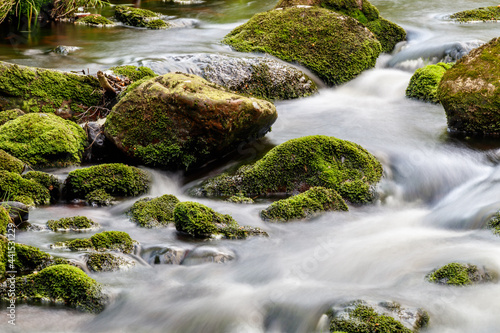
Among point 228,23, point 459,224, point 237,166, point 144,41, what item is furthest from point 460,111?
point 228,23

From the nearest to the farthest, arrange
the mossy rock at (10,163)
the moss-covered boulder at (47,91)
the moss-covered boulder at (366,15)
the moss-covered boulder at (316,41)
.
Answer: the mossy rock at (10,163), the moss-covered boulder at (47,91), the moss-covered boulder at (316,41), the moss-covered boulder at (366,15)

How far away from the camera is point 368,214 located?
6.09 metres

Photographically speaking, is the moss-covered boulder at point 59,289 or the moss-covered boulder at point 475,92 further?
the moss-covered boulder at point 475,92

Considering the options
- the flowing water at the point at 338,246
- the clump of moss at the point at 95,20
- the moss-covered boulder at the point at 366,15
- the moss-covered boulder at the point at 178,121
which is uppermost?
the moss-covered boulder at the point at 366,15

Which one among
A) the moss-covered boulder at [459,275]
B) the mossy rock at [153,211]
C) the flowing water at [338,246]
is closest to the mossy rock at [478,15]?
the flowing water at [338,246]

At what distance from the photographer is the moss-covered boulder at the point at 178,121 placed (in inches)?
268

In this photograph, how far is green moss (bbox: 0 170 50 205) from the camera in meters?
5.49

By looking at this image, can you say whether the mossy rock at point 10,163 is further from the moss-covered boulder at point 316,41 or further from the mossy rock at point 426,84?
the mossy rock at point 426,84

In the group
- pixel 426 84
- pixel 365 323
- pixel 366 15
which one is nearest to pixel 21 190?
pixel 365 323

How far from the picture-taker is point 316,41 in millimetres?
11219

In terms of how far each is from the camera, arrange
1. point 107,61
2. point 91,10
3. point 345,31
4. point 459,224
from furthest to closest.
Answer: point 91,10, point 345,31, point 107,61, point 459,224

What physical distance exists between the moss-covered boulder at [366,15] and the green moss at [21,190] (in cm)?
839

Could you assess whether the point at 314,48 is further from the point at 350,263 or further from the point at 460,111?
the point at 350,263

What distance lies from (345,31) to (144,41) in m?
4.68
